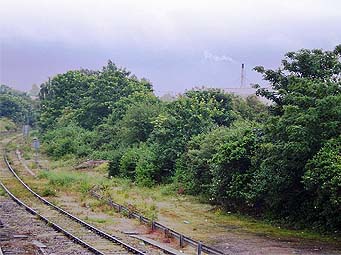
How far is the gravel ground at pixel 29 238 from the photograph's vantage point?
55.2 feet

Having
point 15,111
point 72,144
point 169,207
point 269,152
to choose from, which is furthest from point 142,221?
point 15,111

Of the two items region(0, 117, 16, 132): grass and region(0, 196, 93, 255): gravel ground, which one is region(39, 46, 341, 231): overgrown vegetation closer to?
region(0, 196, 93, 255): gravel ground

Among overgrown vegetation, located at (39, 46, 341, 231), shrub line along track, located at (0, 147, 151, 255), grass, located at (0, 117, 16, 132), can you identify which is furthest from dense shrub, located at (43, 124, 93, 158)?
grass, located at (0, 117, 16, 132)

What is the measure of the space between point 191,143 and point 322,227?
12.9 meters

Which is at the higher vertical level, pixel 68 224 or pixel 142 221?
pixel 142 221

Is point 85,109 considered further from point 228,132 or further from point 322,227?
point 322,227

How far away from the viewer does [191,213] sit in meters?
25.5

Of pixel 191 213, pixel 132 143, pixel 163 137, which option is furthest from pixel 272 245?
pixel 132 143

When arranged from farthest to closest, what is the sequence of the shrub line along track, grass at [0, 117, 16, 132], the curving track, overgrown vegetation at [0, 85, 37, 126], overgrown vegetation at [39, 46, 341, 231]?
overgrown vegetation at [0, 85, 37, 126] → grass at [0, 117, 16, 132] → overgrown vegetation at [39, 46, 341, 231] → the curving track → the shrub line along track

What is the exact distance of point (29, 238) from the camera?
18688 millimetres

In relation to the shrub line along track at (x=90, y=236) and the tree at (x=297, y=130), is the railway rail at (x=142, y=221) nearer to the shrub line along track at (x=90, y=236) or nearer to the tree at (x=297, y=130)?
the shrub line along track at (x=90, y=236)

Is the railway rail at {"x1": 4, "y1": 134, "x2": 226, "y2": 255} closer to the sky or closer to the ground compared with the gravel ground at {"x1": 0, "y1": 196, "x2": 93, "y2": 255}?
closer to the sky

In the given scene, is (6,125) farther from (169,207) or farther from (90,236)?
(90,236)

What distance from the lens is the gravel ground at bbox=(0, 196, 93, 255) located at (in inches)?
662
